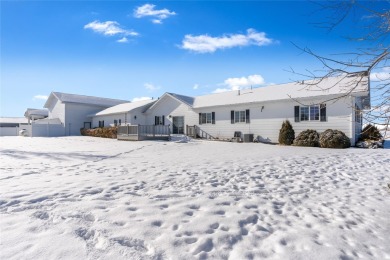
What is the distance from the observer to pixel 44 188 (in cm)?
507

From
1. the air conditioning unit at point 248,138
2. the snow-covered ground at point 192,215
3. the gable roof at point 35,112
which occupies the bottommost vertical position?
the snow-covered ground at point 192,215

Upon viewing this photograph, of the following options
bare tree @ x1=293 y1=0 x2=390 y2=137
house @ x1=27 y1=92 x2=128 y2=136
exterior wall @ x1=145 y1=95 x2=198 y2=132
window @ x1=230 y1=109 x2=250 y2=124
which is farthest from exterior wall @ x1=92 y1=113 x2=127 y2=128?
bare tree @ x1=293 y1=0 x2=390 y2=137

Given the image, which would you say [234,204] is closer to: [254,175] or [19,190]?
[254,175]

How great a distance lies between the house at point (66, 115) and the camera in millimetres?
30078

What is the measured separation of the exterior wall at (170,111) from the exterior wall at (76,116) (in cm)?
1080

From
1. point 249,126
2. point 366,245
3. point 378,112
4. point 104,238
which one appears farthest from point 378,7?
point 249,126

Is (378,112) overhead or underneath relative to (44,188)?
overhead

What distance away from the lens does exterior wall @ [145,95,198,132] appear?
23.6 metres

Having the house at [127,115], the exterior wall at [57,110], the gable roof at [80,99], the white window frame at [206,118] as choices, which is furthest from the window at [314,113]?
the exterior wall at [57,110]

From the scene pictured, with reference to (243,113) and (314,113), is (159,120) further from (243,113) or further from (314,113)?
→ (314,113)

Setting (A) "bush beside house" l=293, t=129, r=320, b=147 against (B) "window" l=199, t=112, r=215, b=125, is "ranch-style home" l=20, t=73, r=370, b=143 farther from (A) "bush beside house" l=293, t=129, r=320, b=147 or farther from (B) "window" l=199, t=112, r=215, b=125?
(A) "bush beside house" l=293, t=129, r=320, b=147

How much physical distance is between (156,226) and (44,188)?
10.2ft

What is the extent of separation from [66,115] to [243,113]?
2332 cm

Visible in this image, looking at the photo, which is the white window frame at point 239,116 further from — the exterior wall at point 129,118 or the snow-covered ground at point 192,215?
the snow-covered ground at point 192,215
